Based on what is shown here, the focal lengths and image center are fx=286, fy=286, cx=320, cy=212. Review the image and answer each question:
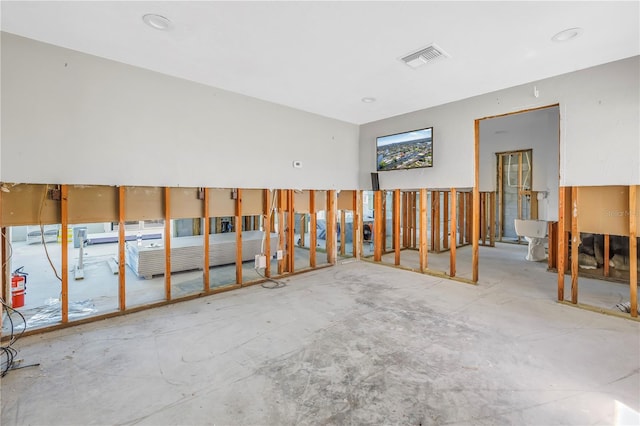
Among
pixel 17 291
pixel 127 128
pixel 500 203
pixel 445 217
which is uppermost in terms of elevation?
pixel 127 128

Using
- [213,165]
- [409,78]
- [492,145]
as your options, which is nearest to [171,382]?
[213,165]

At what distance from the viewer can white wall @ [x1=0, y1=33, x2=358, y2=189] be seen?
2.92m

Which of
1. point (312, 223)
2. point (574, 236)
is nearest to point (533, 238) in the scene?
point (574, 236)

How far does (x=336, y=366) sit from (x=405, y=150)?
4286 millimetres

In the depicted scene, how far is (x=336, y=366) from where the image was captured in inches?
93.6

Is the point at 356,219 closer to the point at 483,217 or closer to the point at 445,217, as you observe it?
the point at 445,217

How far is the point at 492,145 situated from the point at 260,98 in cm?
719

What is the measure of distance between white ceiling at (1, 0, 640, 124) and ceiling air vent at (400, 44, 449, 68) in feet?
0.24

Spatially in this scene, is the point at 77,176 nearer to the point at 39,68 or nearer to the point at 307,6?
the point at 39,68

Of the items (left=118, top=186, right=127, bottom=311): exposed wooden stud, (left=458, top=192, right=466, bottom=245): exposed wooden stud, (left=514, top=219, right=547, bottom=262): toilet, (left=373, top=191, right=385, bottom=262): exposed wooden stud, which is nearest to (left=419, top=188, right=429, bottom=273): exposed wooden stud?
(left=373, top=191, right=385, bottom=262): exposed wooden stud

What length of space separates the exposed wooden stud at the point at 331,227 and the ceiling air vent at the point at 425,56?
293 cm

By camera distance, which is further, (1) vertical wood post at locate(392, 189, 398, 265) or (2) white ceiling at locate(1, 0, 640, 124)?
(1) vertical wood post at locate(392, 189, 398, 265)

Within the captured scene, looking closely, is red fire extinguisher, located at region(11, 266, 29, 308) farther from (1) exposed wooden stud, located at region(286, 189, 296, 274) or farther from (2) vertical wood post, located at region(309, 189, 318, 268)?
(2) vertical wood post, located at region(309, 189, 318, 268)

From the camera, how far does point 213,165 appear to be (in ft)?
13.8
